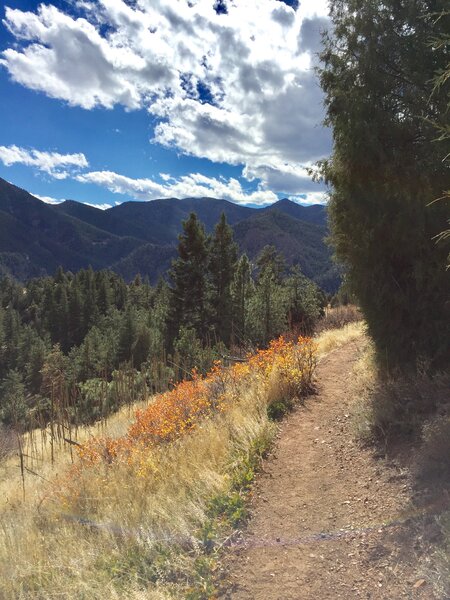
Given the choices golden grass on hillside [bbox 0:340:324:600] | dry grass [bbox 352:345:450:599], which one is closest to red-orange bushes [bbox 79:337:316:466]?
golden grass on hillside [bbox 0:340:324:600]

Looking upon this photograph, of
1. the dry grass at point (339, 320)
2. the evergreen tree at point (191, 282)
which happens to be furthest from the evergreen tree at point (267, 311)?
the evergreen tree at point (191, 282)

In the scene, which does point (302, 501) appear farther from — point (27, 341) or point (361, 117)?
point (27, 341)

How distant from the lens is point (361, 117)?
684 cm

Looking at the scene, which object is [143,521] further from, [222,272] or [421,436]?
[222,272]

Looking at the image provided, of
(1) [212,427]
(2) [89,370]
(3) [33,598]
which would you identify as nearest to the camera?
(3) [33,598]

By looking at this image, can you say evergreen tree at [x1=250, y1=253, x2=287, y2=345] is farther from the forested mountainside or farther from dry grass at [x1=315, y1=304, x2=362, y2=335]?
dry grass at [x1=315, y1=304, x2=362, y2=335]

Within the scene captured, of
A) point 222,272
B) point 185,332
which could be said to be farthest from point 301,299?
point 185,332

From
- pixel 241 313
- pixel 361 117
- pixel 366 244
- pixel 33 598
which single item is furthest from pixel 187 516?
pixel 241 313

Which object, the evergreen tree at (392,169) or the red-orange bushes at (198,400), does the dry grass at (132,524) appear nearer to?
the red-orange bushes at (198,400)

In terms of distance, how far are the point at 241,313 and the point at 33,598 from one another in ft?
82.5

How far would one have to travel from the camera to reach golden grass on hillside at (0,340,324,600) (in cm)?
375

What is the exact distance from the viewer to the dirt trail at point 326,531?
3203mm

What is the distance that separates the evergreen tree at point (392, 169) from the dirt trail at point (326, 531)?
2.25 meters

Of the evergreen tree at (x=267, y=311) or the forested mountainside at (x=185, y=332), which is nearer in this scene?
the forested mountainside at (x=185, y=332)
